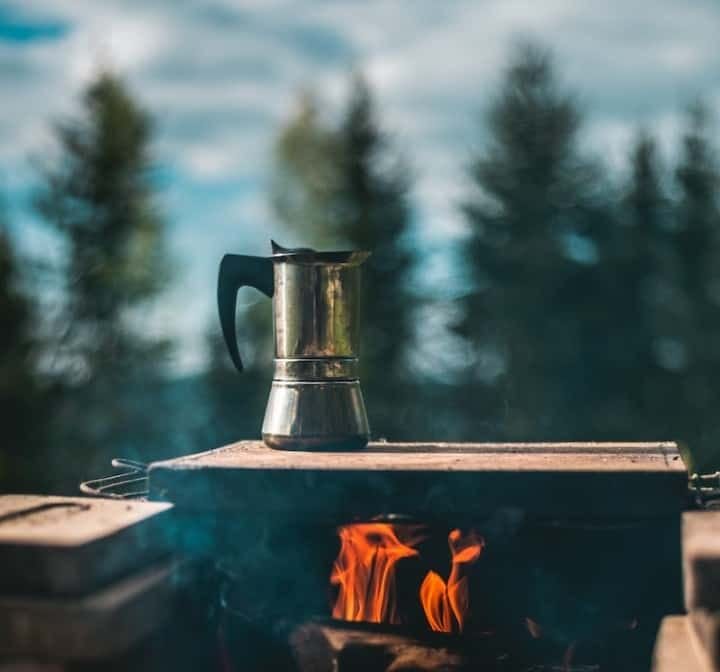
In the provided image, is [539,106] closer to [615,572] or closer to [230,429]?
[230,429]

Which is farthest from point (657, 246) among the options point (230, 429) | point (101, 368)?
point (101, 368)

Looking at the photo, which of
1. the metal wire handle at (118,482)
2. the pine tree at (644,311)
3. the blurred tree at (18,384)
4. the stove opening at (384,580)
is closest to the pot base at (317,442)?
the stove opening at (384,580)

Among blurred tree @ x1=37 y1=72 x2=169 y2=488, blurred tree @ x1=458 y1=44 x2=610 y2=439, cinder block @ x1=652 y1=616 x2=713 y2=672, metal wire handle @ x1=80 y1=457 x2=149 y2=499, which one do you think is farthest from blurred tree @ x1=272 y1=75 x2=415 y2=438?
cinder block @ x1=652 y1=616 x2=713 y2=672

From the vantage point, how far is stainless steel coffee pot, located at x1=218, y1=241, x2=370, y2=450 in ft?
8.38

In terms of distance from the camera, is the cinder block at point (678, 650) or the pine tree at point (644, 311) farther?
the pine tree at point (644, 311)

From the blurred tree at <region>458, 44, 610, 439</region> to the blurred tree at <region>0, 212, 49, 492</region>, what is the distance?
25.0ft

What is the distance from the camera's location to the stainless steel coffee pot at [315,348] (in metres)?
2.55

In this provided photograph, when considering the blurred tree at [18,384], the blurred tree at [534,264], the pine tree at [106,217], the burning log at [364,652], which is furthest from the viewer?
the pine tree at [106,217]

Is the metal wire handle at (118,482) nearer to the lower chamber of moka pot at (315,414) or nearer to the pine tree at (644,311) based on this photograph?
the lower chamber of moka pot at (315,414)

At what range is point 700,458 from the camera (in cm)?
1339

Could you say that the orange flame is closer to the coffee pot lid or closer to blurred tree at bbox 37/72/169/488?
the coffee pot lid

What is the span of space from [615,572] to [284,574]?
90 centimetres

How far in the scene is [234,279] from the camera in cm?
269

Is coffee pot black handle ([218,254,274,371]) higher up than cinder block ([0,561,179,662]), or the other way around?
coffee pot black handle ([218,254,274,371])
